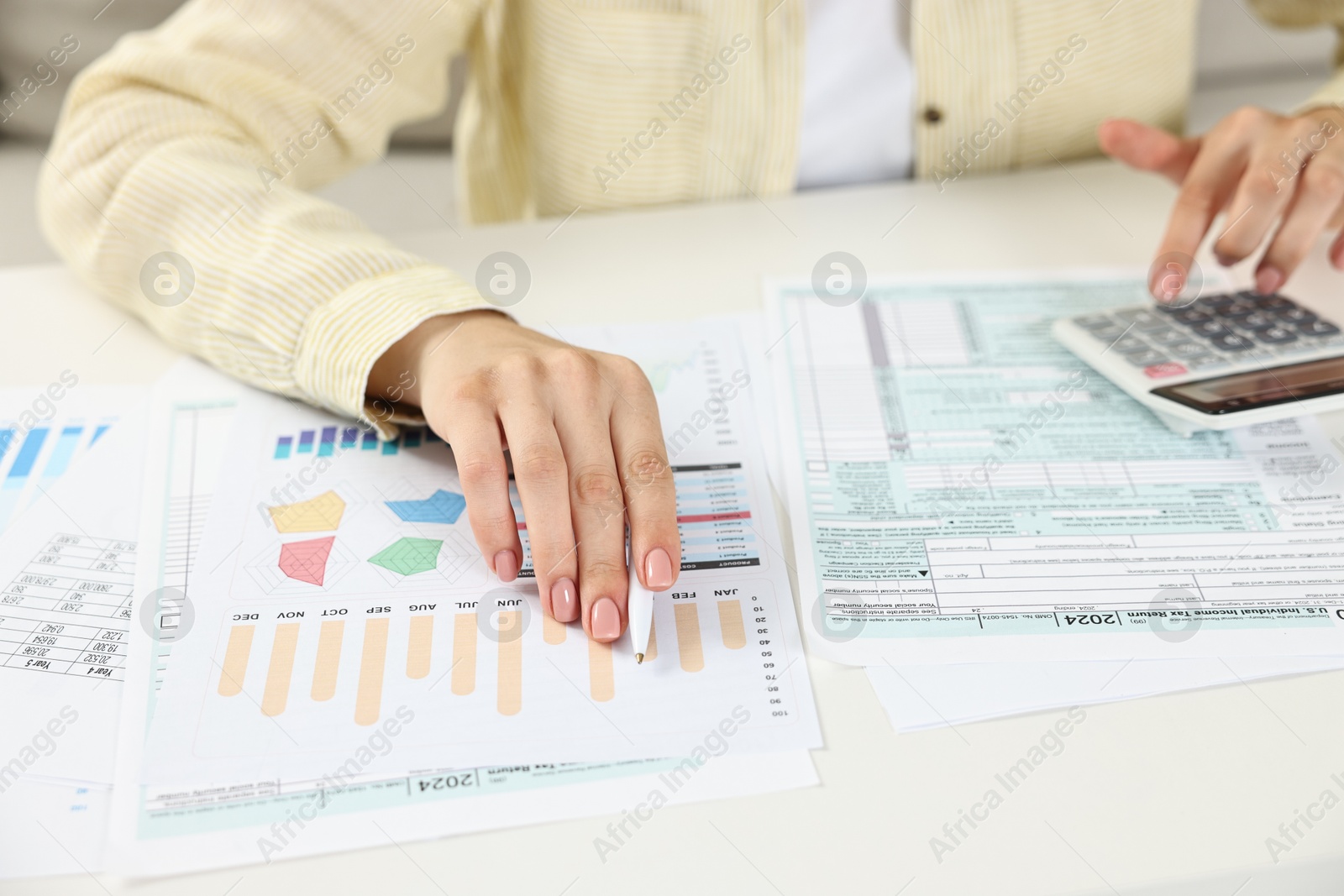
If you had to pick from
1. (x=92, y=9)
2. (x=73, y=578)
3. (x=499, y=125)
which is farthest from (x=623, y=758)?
(x=92, y=9)

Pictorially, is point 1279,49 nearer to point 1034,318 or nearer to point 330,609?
point 1034,318

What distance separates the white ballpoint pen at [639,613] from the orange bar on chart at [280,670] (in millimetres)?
159

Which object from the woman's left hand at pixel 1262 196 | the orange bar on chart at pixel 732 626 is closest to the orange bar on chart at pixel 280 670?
the orange bar on chart at pixel 732 626

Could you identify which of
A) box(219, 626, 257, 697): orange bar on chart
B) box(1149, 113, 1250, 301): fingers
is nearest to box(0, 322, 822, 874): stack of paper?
box(219, 626, 257, 697): orange bar on chart

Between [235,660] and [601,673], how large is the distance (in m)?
0.17

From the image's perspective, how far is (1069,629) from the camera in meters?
0.46

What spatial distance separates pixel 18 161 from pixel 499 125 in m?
0.80

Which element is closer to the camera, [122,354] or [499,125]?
[122,354]

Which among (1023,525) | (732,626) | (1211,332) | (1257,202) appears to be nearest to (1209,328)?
(1211,332)

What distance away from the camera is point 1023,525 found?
51 cm

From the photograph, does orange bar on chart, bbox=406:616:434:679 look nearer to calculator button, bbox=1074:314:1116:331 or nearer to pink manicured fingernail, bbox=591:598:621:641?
pink manicured fingernail, bbox=591:598:621:641

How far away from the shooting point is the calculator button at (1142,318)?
0.64 metres

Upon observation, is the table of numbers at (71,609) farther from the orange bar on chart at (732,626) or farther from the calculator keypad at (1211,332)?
the calculator keypad at (1211,332)

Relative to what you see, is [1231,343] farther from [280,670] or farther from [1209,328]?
[280,670]
